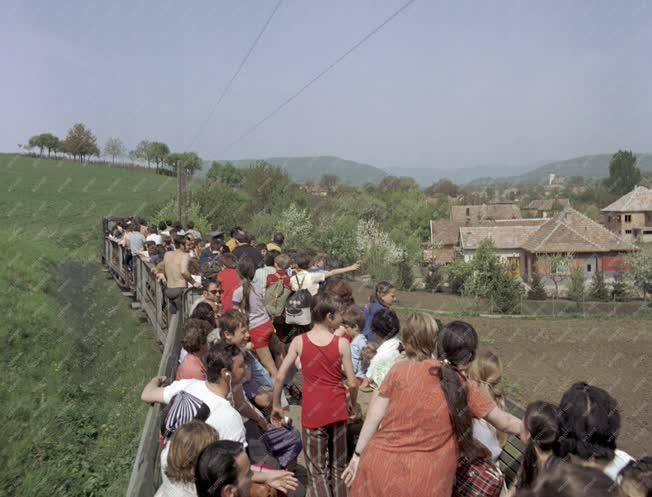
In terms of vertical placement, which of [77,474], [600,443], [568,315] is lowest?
[568,315]

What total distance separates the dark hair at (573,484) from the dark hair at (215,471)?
1372mm

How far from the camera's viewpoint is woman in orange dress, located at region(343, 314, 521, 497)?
331 centimetres

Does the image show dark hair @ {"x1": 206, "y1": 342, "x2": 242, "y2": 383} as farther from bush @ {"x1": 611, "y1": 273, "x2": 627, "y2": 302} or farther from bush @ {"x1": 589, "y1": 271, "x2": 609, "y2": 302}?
bush @ {"x1": 611, "y1": 273, "x2": 627, "y2": 302}

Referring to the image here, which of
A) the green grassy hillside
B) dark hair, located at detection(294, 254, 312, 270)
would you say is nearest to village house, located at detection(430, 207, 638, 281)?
the green grassy hillside

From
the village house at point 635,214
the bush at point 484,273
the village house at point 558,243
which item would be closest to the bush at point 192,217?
the bush at point 484,273

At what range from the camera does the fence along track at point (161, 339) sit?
3.81 meters

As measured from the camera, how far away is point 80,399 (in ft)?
40.0

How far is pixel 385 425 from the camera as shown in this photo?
3.46 metres

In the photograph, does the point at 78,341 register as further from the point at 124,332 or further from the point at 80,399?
the point at 80,399

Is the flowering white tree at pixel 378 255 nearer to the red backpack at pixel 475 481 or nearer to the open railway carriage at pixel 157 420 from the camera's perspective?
the open railway carriage at pixel 157 420

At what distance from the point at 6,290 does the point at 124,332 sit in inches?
352

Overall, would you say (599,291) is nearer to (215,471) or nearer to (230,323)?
(230,323)

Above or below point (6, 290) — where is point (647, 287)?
below

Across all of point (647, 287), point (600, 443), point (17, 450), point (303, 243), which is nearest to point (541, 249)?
point (647, 287)
